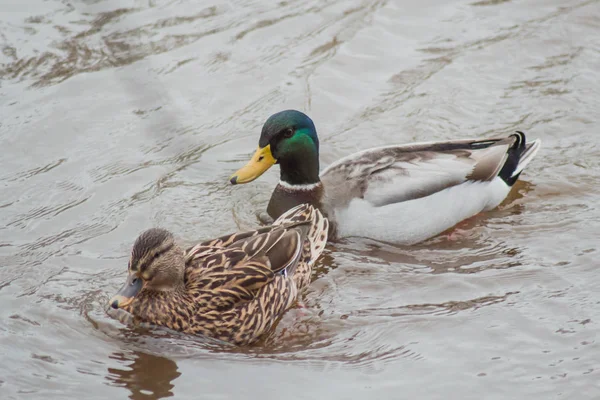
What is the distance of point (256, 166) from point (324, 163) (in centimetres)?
141

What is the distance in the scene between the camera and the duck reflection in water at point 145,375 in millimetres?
5918

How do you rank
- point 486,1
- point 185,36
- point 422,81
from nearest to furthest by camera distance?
point 422,81 → point 185,36 → point 486,1

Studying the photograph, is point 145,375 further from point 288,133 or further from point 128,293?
point 288,133

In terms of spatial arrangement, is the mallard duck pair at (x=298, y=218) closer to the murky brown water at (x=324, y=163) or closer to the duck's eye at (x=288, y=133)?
the duck's eye at (x=288, y=133)

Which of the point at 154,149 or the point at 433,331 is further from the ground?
the point at 154,149

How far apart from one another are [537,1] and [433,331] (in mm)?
7187

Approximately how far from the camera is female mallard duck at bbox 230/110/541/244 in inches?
323

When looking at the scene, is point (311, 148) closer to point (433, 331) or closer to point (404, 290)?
point (404, 290)

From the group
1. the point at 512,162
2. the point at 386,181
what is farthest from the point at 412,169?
the point at 512,162

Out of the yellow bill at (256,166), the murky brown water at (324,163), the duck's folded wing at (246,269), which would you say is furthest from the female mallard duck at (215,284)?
the yellow bill at (256,166)

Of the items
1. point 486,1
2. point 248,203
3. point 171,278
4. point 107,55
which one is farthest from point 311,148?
point 486,1

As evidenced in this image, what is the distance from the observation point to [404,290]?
723 centimetres

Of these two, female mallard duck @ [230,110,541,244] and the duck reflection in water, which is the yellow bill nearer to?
female mallard duck @ [230,110,541,244]

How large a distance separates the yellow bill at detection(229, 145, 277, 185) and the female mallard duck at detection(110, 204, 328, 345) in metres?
1.23
